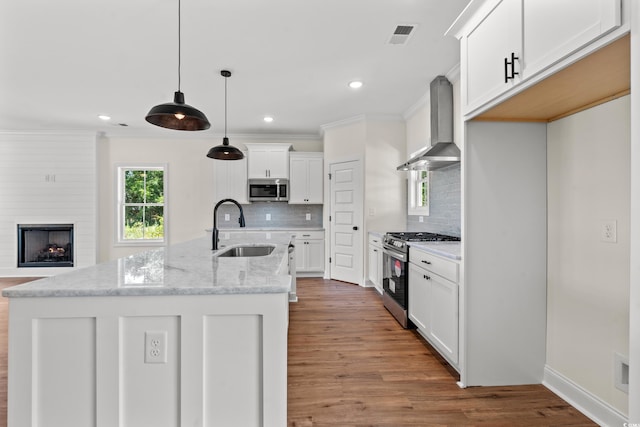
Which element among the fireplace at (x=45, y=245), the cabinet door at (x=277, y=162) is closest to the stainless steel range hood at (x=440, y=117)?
the cabinet door at (x=277, y=162)

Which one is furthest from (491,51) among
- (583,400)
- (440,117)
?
(583,400)

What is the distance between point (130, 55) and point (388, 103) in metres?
3.13

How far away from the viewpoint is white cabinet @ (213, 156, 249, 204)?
19.3 feet

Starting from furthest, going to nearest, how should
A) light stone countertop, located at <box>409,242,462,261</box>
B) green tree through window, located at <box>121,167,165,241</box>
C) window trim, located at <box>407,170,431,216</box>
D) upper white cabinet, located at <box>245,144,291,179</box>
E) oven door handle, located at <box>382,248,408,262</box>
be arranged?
1. green tree through window, located at <box>121,167,165,241</box>
2. upper white cabinet, located at <box>245,144,291,179</box>
3. window trim, located at <box>407,170,431,216</box>
4. oven door handle, located at <box>382,248,408,262</box>
5. light stone countertop, located at <box>409,242,462,261</box>

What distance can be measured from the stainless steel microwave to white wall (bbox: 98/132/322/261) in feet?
2.70

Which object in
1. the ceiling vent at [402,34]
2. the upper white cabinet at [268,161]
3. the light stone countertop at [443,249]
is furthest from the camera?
the upper white cabinet at [268,161]

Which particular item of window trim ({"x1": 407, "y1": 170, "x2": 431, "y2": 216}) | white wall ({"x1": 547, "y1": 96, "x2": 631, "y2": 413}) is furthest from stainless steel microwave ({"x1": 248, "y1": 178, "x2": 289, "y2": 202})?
white wall ({"x1": 547, "y1": 96, "x2": 631, "y2": 413})

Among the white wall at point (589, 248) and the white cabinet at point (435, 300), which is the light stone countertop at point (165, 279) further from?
the white wall at point (589, 248)

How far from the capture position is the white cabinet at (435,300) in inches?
90.2

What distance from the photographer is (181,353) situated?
1211 millimetres

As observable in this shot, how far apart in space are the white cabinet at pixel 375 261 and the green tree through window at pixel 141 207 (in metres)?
3.95

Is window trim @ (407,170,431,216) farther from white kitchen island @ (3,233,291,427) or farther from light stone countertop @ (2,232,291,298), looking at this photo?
white kitchen island @ (3,233,291,427)

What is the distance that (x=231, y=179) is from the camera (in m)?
5.91

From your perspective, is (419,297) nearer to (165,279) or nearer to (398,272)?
(398,272)
